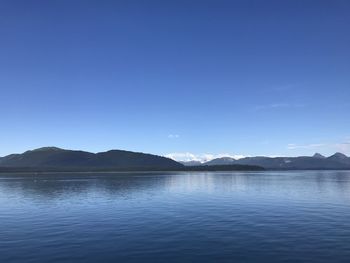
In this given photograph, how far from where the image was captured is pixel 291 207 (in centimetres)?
7081

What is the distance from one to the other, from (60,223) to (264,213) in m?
34.1

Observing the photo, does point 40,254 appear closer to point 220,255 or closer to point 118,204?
point 220,255

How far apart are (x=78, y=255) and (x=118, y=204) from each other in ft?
143

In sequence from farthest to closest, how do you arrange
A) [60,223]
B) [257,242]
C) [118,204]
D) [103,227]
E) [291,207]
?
[118,204] → [291,207] → [60,223] → [103,227] → [257,242]

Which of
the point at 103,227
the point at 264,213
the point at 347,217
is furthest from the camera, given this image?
the point at 264,213

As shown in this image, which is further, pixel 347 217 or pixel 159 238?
pixel 347 217

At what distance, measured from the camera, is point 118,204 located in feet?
253

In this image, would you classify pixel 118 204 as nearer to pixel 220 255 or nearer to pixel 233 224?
pixel 233 224

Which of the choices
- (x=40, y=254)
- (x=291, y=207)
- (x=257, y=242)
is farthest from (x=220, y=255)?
(x=291, y=207)

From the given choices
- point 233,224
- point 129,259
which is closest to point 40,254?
point 129,259

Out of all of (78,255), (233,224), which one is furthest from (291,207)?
(78,255)

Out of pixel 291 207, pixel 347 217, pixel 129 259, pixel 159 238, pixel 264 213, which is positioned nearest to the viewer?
pixel 129 259

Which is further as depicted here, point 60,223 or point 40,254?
point 60,223

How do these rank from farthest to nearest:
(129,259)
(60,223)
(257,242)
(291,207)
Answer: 1. (291,207)
2. (60,223)
3. (257,242)
4. (129,259)
